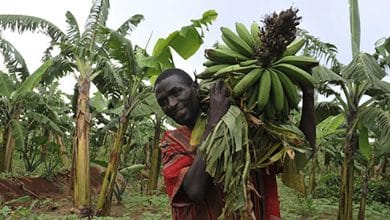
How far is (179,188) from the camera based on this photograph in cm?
161

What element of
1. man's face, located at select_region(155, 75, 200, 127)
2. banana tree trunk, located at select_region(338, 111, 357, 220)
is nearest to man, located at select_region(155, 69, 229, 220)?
man's face, located at select_region(155, 75, 200, 127)

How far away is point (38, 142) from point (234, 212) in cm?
972

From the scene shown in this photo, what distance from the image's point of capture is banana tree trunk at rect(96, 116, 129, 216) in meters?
6.72

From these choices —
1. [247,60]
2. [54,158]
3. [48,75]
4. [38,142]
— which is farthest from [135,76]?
[54,158]

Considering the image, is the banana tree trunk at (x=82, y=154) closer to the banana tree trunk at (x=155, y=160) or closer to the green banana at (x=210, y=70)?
the banana tree trunk at (x=155, y=160)

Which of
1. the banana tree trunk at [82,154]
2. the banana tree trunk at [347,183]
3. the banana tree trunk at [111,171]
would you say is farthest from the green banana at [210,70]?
the banana tree trunk at [82,154]

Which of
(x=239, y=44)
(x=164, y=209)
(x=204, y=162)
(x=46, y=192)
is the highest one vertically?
(x=239, y=44)

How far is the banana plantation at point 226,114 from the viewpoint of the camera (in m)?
1.46

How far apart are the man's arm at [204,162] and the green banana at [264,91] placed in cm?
10

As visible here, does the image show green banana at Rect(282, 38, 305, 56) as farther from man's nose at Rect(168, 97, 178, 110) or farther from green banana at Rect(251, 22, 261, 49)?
man's nose at Rect(168, 97, 178, 110)

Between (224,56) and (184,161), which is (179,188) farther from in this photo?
(224,56)

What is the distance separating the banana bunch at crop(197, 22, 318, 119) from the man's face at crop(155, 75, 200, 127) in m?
0.08

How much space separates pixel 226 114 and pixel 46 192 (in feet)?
32.6

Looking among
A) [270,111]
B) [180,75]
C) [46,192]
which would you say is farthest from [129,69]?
[46,192]
